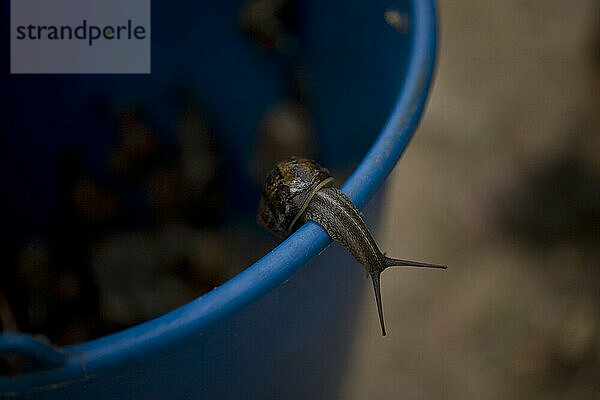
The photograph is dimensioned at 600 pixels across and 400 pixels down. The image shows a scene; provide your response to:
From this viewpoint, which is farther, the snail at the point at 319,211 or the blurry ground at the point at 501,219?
the blurry ground at the point at 501,219

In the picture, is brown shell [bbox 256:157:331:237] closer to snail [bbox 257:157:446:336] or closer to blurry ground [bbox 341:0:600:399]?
snail [bbox 257:157:446:336]

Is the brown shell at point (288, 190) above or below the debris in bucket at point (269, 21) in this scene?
below

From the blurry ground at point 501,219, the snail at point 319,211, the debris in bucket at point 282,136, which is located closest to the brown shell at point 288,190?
the snail at point 319,211

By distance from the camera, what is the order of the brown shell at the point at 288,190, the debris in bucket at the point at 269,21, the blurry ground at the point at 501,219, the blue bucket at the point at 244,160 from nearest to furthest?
1. the blue bucket at the point at 244,160
2. the brown shell at the point at 288,190
3. the debris in bucket at the point at 269,21
4. the blurry ground at the point at 501,219

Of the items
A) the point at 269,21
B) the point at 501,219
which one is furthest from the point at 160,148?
the point at 501,219

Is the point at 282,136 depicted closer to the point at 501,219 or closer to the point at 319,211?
the point at 319,211

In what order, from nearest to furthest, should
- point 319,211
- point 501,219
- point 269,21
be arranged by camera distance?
point 319,211 < point 269,21 < point 501,219

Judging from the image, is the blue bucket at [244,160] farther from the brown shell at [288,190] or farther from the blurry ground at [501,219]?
the blurry ground at [501,219]
